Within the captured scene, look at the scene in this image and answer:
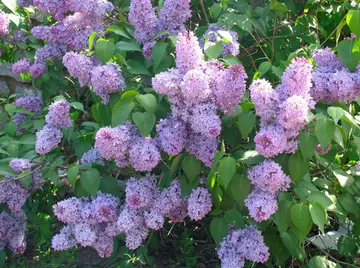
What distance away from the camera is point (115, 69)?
8.30 feet

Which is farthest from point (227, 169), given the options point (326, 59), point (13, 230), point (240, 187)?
point (13, 230)

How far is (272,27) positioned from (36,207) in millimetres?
1820

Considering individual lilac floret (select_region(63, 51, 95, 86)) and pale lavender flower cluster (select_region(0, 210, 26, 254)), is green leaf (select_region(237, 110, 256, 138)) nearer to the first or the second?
individual lilac floret (select_region(63, 51, 95, 86))

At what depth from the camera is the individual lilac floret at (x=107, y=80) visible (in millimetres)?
2467

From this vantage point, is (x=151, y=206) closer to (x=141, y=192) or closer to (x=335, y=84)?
(x=141, y=192)

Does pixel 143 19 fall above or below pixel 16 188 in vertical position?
above

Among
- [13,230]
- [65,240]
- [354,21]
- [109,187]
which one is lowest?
[13,230]

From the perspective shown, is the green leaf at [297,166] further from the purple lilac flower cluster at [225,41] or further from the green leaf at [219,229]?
the purple lilac flower cluster at [225,41]

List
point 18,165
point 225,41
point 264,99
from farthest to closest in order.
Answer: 1. point 18,165
2. point 225,41
3. point 264,99

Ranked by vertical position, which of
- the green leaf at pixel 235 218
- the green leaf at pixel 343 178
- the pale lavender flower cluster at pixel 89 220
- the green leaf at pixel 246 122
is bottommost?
the pale lavender flower cluster at pixel 89 220

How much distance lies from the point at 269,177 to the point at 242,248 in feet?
1.23

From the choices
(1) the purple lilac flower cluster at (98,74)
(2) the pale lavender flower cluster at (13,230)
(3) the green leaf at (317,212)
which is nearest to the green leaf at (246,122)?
(3) the green leaf at (317,212)

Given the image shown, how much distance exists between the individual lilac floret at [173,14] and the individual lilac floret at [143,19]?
0.04 metres

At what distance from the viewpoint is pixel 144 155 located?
234 centimetres
